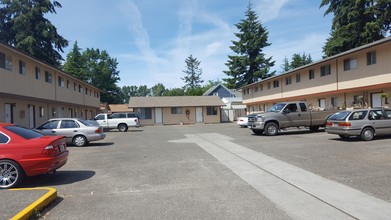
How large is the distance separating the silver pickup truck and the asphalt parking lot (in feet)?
23.8

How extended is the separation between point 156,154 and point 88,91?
116 feet

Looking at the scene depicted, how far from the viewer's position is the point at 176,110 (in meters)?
50.8

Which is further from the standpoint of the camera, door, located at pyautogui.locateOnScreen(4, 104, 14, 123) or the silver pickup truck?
door, located at pyautogui.locateOnScreen(4, 104, 14, 123)

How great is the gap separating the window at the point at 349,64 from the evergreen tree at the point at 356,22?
14024 millimetres

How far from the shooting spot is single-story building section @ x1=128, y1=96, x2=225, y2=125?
49719 millimetres

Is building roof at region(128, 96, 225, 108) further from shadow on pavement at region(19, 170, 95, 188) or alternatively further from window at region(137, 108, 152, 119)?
shadow on pavement at region(19, 170, 95, 188)

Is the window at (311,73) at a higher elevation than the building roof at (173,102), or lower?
higher

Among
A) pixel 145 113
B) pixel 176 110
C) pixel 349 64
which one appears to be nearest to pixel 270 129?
pixel 349 64

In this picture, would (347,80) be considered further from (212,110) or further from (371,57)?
(212,110)

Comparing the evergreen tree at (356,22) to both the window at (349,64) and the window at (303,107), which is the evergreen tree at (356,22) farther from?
the window at (303,107)

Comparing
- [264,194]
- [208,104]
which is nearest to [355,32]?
[208,104]

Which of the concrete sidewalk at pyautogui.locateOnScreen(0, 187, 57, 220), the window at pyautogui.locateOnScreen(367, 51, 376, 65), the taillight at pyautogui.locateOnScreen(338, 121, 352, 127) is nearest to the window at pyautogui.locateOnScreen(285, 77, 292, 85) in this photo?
the window at pyautogui.locateOnScreen(367, 51, 376, 65)

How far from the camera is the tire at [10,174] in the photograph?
7.66 metres

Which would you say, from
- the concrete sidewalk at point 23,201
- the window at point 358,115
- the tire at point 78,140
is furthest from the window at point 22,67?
the window at point 358,115
